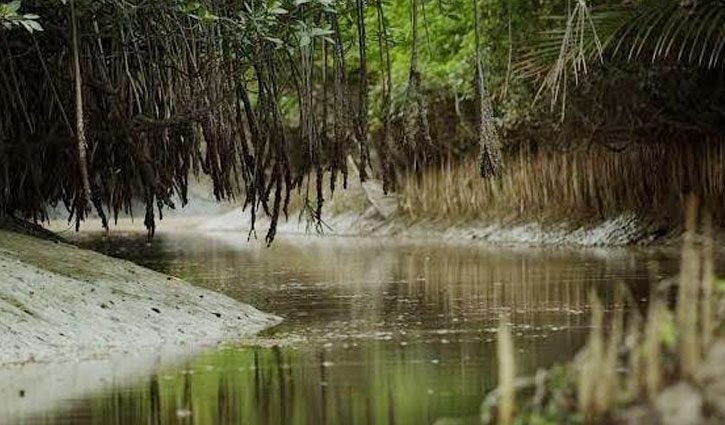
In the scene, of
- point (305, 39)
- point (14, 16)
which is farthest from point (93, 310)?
point (305, 39)

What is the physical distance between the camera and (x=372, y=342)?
6969mm

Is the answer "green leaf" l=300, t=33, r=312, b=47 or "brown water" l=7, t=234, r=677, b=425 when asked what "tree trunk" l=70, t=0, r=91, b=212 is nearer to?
"brown water" l=7, t=234, r=677, b=425

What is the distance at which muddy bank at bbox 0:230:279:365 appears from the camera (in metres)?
6.60

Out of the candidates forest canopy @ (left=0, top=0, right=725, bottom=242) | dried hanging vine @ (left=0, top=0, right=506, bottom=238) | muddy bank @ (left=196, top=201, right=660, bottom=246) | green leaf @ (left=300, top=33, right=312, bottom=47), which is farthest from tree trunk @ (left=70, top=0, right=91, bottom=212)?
muddy bank @ (left=196, top=201, right=660, bottom=246)

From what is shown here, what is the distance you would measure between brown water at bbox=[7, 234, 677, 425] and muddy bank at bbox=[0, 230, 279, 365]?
1.32 feet

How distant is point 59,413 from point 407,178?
769 inches

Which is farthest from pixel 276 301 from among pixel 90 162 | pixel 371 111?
pixel 371 111

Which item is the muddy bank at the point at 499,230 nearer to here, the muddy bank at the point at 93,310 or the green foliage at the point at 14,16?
the muddy bank at the point at 93,310

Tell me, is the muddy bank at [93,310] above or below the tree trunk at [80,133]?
below

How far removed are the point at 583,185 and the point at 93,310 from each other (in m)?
12.1

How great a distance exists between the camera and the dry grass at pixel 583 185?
15938 mm

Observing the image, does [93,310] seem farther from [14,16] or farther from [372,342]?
[14,16]

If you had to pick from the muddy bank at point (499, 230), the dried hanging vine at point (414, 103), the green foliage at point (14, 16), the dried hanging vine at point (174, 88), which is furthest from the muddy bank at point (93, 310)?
the muddy bank at point (499, 230)

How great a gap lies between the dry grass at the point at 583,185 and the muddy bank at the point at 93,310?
8.35 metres
